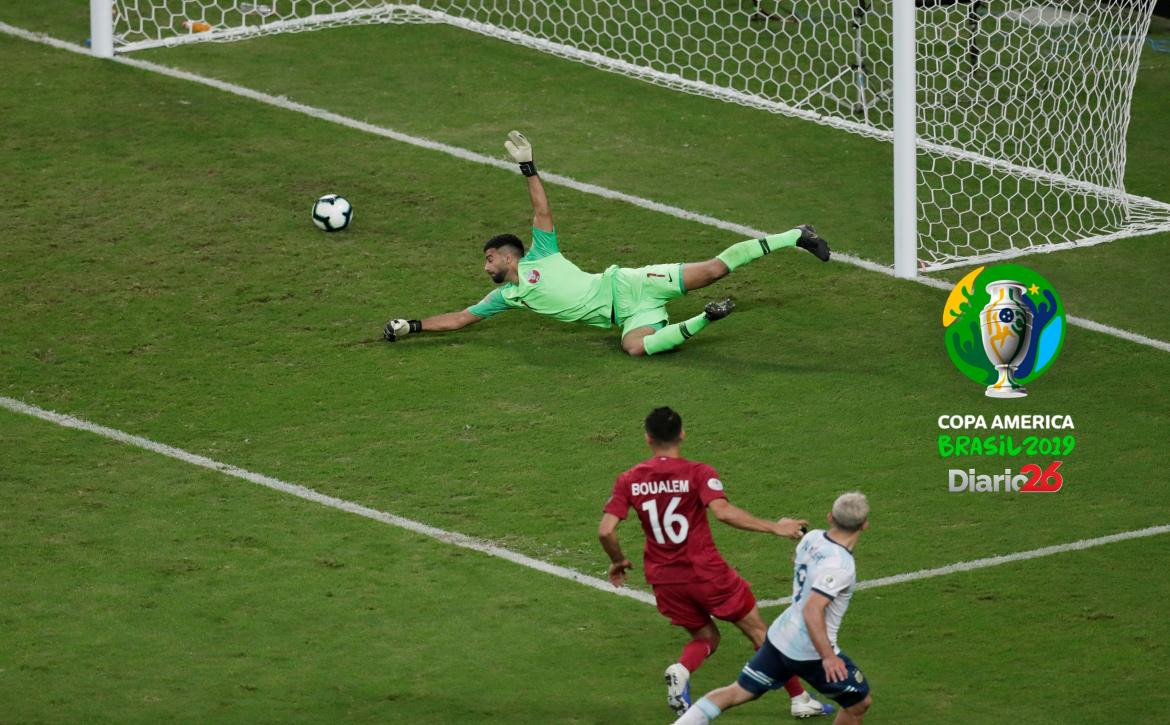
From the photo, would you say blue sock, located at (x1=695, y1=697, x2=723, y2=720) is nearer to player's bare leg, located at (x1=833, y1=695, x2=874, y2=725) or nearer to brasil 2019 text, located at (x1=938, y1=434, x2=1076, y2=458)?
player's bare leg, located at (x1=833, y1=695, x2=874, y2=725)

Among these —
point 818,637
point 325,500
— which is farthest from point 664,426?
point 325,500

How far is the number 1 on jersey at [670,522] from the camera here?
8.68 m

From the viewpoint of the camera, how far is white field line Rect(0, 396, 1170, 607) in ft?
34.3

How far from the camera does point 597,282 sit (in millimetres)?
13703

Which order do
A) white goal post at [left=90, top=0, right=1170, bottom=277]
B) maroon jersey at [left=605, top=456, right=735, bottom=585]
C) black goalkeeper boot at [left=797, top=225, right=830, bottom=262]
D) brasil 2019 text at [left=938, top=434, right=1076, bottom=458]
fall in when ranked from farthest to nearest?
white goal post at [left=90, top=0, right=1170, bottom=277] < black goalkeeper boot at [left=797, top=225, right=830, bottom=262] < brasil 2019 text at [left=938, top=434, right=1076, bottom=458] < maroon jersey at [left=605, top=456, right=735, bottom=585]

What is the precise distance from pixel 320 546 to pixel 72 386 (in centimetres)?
317

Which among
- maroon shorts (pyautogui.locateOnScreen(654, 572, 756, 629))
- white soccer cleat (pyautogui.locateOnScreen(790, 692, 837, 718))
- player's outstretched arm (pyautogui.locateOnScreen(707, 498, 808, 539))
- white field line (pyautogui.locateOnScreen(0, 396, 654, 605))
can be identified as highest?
player's outstretched arm (pyautogui.locateOnScreen(707, 498, 808, 539))

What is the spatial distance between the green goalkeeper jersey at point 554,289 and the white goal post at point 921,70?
8.42ft

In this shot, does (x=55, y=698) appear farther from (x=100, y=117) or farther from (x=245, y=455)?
(x=100, y=117)

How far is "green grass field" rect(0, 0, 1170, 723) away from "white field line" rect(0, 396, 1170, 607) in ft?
0.28

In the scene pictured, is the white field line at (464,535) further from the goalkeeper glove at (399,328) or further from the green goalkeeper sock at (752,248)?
the green goalkeeper sock at (752,248)

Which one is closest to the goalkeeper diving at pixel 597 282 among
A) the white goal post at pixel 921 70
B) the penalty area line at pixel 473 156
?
the white goal post at pixel 921 70

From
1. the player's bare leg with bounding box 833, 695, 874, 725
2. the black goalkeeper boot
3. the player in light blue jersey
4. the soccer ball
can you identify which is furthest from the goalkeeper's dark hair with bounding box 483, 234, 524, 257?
the player's bare leg with bounding box 833, 695, 874, 725

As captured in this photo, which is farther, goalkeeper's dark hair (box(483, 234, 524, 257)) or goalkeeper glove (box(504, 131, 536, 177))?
goalkeeper's dark hair (box(483, 234, 524, 257))
